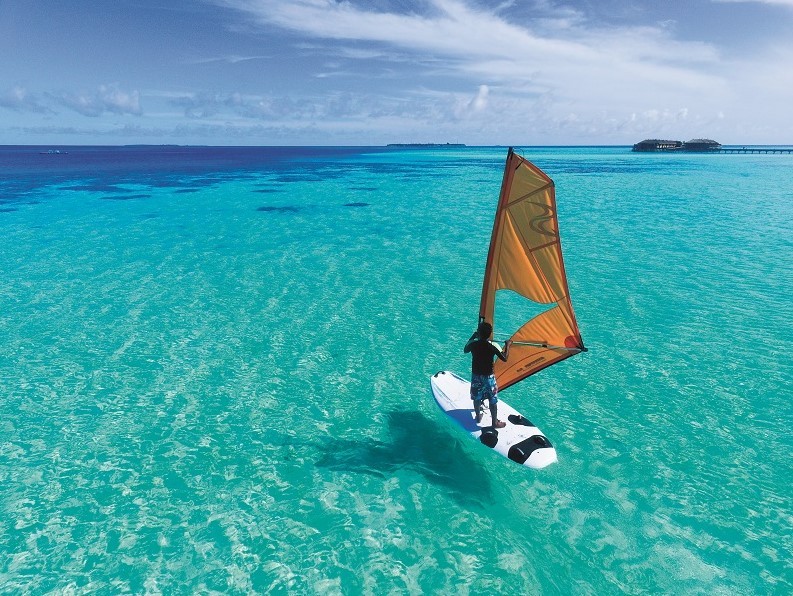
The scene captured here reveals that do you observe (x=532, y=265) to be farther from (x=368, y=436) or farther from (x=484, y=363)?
(x=368, y=436)

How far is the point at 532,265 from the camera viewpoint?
1155cm

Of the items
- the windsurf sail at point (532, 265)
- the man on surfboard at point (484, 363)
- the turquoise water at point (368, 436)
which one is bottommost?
the turquoise water at point (368, 436)

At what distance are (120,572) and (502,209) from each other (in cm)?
1107

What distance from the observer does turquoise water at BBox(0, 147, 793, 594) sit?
30.7 feet

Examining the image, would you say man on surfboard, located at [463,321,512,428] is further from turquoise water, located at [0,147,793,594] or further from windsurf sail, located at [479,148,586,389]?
turquoise water, located at [0,147,793,594]

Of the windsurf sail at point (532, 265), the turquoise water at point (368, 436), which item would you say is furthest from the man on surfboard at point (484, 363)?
the turquoise water at point (368, 436)

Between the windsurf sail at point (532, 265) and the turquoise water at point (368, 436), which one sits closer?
the turquoise water at point (368, 436)

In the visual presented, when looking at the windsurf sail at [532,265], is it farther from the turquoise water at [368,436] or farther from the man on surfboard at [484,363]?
the turquoise water at [368,436]

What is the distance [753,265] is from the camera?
95.9ft

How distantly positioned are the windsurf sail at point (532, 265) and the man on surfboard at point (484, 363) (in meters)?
0.84

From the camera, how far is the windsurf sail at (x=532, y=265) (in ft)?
36.1

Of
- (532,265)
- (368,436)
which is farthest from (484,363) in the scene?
(368,436)

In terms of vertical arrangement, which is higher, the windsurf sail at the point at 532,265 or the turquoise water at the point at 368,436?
the windsurf sail at the point at 532,265

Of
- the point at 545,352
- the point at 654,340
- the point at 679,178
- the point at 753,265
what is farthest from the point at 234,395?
the point at 679,178
